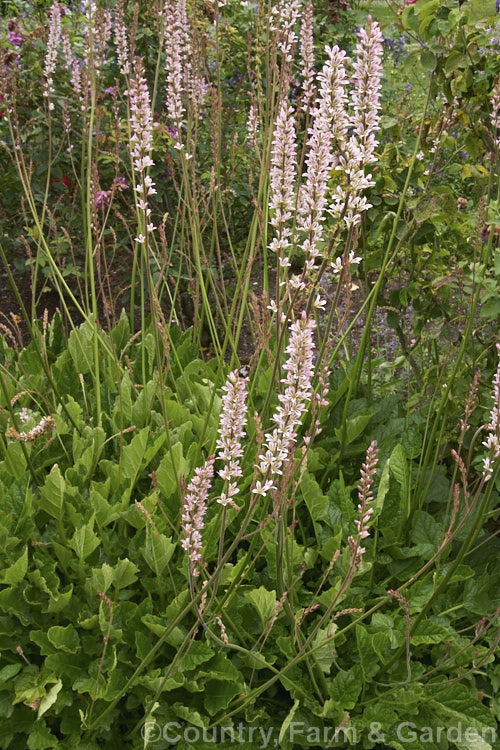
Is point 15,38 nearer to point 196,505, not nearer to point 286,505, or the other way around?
point 286,505

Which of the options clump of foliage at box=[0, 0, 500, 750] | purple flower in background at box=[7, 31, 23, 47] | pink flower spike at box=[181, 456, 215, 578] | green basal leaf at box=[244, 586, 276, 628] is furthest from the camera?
purple flower in background at box=[7, 31, 23, 47]

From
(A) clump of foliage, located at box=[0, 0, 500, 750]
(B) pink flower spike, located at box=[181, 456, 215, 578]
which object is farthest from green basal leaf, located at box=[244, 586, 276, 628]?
(B) pink flower spike, located at box=[181, 456, 215, 578]

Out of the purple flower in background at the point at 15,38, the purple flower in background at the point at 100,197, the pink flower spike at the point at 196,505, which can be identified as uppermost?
the purple flower in background at the point at 15,38

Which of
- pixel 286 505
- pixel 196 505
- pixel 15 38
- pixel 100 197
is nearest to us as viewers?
pixel 196 505

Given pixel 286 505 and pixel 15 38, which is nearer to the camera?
pixel 286 505

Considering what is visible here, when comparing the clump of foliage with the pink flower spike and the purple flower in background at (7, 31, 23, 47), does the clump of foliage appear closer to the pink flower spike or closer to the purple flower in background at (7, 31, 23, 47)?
the pink flower spike

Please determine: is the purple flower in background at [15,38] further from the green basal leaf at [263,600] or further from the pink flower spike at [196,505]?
the pink flower spike at [196,505]

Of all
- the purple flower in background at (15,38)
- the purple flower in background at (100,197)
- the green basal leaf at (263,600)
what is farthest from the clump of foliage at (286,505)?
the purple flower in background at (15,38)

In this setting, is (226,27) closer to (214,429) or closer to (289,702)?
(214,429)

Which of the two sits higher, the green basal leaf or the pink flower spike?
the pink flower spike

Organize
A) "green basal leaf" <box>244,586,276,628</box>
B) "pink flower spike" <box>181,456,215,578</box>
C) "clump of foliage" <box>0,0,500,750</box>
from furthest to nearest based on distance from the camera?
"green basal leaf" <box>244,586,276,628</box> < "clump of foliage" <box>0,0,500,750</box> < "pink flower spike" <box>181,456,215,578</box>

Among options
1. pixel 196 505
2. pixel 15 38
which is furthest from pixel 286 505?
pixel 15 38

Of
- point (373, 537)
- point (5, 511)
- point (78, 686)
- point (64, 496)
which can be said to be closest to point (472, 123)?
point (373, 537)

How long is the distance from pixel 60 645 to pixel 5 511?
477 millimetres
